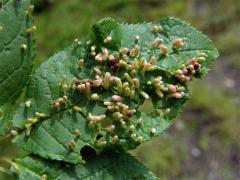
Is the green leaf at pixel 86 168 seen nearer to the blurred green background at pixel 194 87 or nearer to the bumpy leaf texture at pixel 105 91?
the bumpy leaf texture at pixel 105 91

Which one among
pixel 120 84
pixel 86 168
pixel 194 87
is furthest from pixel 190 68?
pixel 194 87

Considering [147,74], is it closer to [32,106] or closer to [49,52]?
[32,106]

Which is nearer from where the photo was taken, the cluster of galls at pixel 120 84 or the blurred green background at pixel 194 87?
the cluster of galls at pixel 120 84

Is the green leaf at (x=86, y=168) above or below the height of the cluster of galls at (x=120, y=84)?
below

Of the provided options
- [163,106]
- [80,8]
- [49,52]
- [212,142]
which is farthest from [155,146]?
[163,106]

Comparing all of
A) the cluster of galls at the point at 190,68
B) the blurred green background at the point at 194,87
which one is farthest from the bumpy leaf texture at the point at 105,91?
the blurred green background at the point at 194,87

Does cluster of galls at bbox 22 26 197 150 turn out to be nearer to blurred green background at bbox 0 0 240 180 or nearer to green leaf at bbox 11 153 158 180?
green leaf at bbox 11 153 158 180

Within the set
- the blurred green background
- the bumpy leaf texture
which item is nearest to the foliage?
the bumpy leaf texture

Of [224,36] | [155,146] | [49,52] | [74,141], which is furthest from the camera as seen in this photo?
[224,36]
